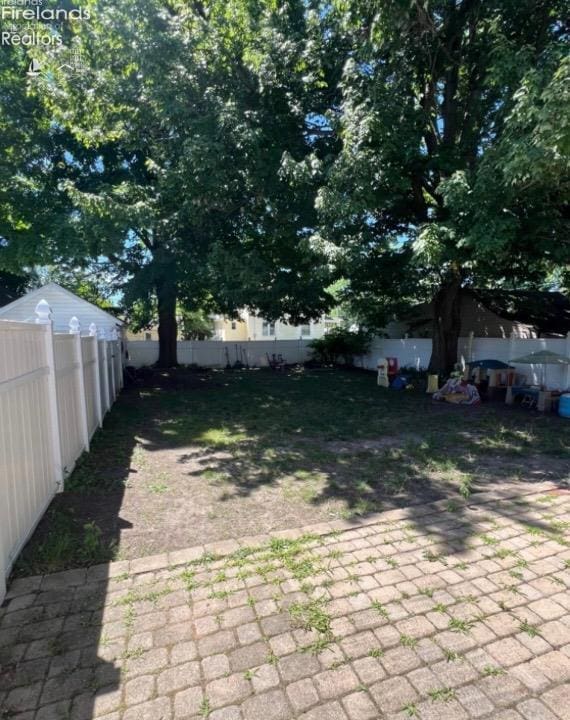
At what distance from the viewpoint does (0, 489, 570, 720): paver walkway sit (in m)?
1.77

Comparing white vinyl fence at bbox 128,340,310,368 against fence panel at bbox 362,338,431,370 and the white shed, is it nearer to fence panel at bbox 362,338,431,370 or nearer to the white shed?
fence panel at bbox 362,338,431,370

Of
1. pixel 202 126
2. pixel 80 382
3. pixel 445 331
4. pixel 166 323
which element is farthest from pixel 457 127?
pixel 166 323

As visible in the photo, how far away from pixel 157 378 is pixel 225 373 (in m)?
2.98

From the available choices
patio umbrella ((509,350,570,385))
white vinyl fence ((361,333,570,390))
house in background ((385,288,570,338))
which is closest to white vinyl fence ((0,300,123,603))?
patio umbrella ((509,350,570,385))

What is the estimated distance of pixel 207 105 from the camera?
27.2ft

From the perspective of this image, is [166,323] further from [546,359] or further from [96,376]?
[546,359]

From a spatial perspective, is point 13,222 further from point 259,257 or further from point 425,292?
point 425,292

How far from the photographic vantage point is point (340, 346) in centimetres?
1794

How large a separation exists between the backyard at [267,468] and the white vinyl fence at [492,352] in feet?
6.95

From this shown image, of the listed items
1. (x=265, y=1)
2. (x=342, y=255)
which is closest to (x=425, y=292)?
(x=342, y=255)

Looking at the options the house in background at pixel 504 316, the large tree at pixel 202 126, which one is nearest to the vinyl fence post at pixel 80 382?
the large tree at pixel 202 126

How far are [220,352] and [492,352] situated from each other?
11492mm

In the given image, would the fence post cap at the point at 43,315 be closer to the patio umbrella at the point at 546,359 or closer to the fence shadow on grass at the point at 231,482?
the fence shadow on grass at the point at 231,482

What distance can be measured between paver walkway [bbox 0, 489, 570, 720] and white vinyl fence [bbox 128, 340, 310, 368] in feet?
52.5
